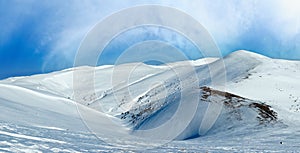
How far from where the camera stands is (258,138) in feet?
80.5

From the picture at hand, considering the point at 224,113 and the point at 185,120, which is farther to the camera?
the point at 224,113

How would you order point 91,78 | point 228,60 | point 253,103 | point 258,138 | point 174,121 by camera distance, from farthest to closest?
point 91,78 → point 228,60 → point 253,103 → point 174,121 → point 258,138

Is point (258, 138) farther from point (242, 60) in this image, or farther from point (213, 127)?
point (242, 60)

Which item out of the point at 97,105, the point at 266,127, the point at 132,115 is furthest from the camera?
the point at 97,105

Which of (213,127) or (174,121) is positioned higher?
(174,121)

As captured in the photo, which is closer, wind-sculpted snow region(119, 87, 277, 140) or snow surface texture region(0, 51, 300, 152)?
snow surface texture region(0, 51, 300, 152)

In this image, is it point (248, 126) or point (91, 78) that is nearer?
point (248, 126)

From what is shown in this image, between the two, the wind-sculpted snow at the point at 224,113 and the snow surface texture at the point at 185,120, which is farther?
the wind-sculpted snow at the point at 224,113

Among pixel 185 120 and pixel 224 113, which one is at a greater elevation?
pixel 185 120

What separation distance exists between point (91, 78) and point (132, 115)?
5626cm

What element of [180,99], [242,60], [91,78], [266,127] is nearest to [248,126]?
[266,127]

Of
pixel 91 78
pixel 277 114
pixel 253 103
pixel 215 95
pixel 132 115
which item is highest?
pixel 91 78

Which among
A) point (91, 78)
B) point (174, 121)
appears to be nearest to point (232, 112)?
point (174, 121)

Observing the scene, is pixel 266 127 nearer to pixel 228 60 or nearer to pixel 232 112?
pixel 232 112
